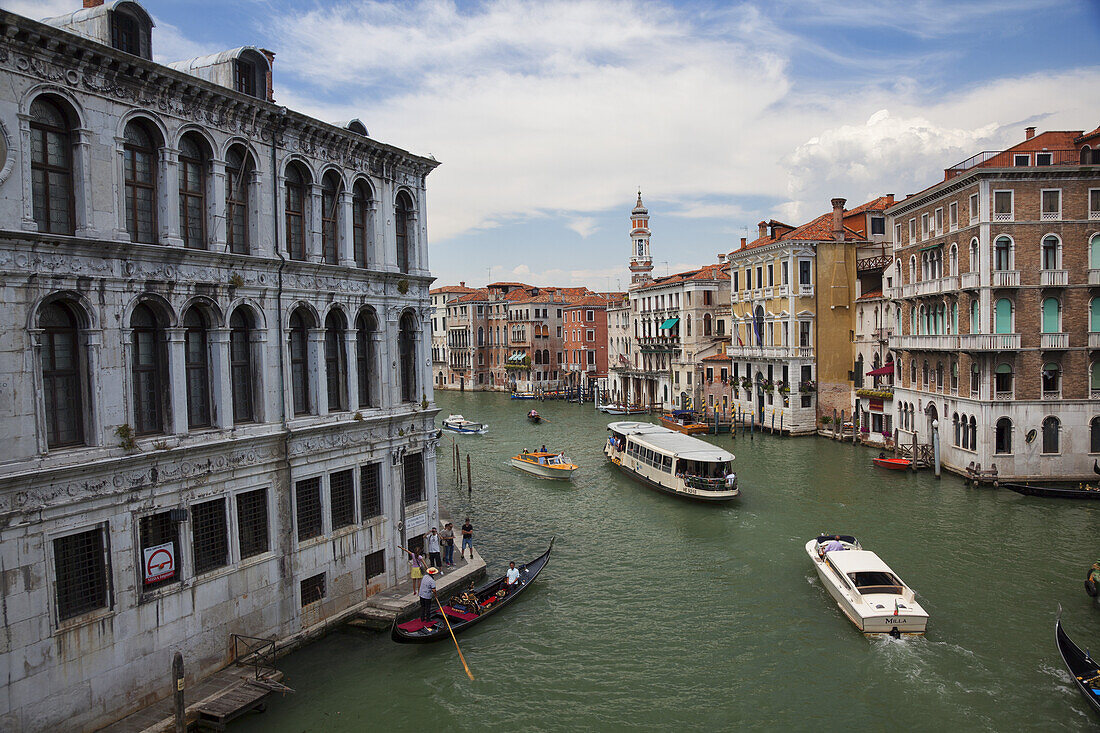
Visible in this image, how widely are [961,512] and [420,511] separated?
18.9 meters

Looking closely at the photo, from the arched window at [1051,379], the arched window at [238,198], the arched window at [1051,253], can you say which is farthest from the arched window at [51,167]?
the arched window at [1051,379]

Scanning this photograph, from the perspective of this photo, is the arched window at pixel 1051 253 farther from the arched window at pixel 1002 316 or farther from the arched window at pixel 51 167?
the arched window at pixel 51 167

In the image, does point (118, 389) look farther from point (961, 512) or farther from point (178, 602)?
point (961, 512)

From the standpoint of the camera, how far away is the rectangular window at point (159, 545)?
1220 cm

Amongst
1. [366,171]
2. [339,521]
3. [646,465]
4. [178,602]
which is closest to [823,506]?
[646,465]

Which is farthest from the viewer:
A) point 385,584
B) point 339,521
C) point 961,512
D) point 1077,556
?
point 961,512

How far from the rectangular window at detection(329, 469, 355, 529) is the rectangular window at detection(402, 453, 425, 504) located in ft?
6.21

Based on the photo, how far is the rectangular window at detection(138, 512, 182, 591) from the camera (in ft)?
40.0

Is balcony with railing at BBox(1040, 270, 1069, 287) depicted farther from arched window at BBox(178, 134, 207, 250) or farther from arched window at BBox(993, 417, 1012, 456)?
arched window at BBox(178, 134, 207, 250)

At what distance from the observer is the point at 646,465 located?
104ft

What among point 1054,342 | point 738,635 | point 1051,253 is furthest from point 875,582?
point 1051,253

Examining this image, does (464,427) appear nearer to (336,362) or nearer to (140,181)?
(336,362)

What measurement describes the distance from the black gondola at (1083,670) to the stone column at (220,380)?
16127 millimetres

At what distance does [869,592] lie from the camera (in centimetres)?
1688
